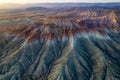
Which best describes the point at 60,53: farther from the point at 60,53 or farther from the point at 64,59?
the point at 64,59

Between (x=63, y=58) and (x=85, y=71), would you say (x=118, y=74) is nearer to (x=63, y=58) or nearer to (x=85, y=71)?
(x=85, y=71)

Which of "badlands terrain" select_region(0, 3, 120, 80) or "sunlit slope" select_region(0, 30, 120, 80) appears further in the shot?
"badlands terrain" select_region(0, 3, 120, 80)

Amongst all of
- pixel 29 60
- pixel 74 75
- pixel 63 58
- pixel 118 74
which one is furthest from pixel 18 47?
pixel 118 74

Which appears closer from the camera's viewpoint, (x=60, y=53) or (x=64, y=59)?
(x=64, y=59)

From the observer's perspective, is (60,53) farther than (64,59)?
Yes

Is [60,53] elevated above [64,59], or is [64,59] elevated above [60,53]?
[64,59]

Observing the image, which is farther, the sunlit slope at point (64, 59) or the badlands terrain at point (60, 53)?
the badlands terrain at point (60, 53)

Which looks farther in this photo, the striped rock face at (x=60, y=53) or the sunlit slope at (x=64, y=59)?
the striped rock face at (x=60, y=53)

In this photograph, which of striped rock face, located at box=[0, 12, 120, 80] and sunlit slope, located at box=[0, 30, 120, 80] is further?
striped rock face, located at box=[0, 12, 120, 80]

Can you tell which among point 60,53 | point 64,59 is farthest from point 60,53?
point 64,59
